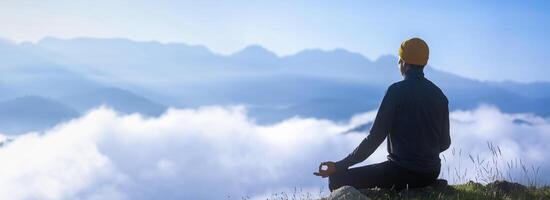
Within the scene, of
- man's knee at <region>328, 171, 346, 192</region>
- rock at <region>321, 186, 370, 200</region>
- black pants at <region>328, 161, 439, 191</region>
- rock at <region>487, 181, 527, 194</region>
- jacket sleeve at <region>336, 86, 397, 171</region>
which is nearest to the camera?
rock at <region>321, 186, 370, 200</region>

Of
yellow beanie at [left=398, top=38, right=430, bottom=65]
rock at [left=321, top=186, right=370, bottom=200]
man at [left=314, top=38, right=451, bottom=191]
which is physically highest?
yellow beanie at [left=398, top=38, right=430, bottom=65]

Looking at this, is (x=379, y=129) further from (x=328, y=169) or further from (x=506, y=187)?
(x=506, y=187)

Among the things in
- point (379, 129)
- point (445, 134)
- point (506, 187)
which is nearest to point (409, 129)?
point (379, 129)

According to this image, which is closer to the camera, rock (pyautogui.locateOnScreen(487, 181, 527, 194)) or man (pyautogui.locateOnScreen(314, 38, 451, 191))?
man (pyautogui.locateOnScreen(314, 38, 451, 191))

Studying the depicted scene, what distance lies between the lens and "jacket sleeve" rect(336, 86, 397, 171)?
27.6 ft

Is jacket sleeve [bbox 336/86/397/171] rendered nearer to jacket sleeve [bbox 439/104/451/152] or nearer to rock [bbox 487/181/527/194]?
jacket sleeve [bbox 439/104/451/152]

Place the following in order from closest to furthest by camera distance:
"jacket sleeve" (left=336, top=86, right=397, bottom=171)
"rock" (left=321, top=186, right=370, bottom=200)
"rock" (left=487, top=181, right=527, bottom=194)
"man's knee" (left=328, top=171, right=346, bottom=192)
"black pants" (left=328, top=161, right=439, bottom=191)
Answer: "rock" (left=321, top=186, right=370, bottom=200), "jacket sleeve" (left=336, top=86, right=397, bottom=171), "black pants" (left=328, top=161, right=439, bottom=191), "man's knee" (left=328, top=171, right=346, bottom=192), "rock" (left=487, top=181, right=527, bottom=194)

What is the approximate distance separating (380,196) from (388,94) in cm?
146

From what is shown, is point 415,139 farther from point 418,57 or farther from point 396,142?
point 418,57

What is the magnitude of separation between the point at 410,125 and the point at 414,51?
915 millimetres

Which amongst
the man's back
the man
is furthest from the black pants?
the man's back

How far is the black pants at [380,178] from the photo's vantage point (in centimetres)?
880

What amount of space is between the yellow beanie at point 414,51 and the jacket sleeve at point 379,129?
457 millimetres

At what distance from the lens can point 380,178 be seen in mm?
8930
